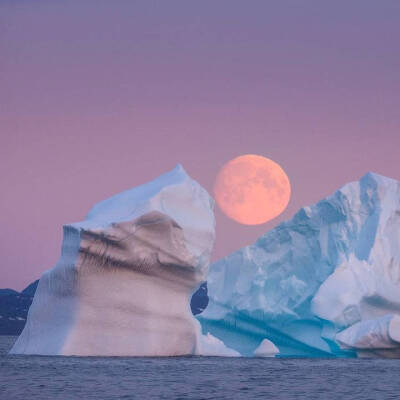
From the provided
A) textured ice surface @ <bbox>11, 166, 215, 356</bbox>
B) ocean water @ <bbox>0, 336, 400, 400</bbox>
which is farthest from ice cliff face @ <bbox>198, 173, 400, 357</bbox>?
textured ice surface @ <bbox>11, 166, 215, 356</bbox>

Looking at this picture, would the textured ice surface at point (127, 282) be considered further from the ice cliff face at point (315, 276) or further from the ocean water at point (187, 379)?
the ice cliff face at point (315, 276)

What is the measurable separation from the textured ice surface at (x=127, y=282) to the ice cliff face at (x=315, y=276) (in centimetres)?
610

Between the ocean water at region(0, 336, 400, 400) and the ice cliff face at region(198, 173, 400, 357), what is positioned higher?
the ice cliff face at region(198, 173, 400, 357)

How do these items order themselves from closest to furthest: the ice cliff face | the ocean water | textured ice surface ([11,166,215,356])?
the ocean water → textured ice surface ([11,166,215,356]) → the ice cliff face

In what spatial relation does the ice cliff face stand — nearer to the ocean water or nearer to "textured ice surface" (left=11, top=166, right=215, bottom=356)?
the ocean water

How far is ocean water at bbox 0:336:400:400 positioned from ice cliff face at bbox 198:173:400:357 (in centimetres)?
345

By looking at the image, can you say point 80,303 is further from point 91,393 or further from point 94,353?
point 91,393

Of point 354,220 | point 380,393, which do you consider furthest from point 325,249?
point 380,393

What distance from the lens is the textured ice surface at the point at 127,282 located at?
72.5ft

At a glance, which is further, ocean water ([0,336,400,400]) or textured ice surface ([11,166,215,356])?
textured ice surface ([11,166,215,356])

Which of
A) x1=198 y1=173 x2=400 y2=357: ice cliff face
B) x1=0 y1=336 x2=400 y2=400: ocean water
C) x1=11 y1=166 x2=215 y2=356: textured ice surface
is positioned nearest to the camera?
x1=0 y1=336 x2=400 y2=400: ocean water

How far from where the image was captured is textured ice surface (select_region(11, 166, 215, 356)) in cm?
2211

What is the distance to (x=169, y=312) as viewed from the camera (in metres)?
Answer: 23.6

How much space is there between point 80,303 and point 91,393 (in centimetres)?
680
